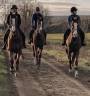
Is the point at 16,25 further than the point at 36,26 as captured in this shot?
No

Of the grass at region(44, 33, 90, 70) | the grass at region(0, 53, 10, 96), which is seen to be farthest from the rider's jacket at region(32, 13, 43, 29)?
the grass at region(44, 33, 90, 70)

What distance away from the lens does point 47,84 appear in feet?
57.9

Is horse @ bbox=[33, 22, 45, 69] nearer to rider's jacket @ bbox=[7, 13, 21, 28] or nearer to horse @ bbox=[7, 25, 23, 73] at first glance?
horse @ bbox=[7, 25, 23, 73]

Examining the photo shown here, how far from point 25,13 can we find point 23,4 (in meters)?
6.25

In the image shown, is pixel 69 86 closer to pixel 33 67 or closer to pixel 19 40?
pixel 19 40

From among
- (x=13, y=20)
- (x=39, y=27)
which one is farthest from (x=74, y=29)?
(x=39, y=27)

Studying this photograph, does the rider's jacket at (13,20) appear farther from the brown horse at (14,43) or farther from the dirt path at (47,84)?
the dirt path at (47,84)

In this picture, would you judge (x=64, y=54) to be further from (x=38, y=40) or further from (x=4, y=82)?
(x=4, y=82)

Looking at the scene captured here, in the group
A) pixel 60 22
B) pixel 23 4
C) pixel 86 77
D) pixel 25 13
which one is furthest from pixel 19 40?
pixel 60 22

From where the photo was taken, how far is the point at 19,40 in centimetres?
1984

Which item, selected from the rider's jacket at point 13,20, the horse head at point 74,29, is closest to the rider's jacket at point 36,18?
the rider's jacket at point 13,20

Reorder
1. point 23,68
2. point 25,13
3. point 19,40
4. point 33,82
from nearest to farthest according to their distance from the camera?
point 33,82, point 19,40, point 23,68, point 25,13

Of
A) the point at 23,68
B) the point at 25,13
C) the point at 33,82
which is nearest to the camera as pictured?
the point at 33,82

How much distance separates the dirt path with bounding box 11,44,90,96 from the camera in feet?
51.3
